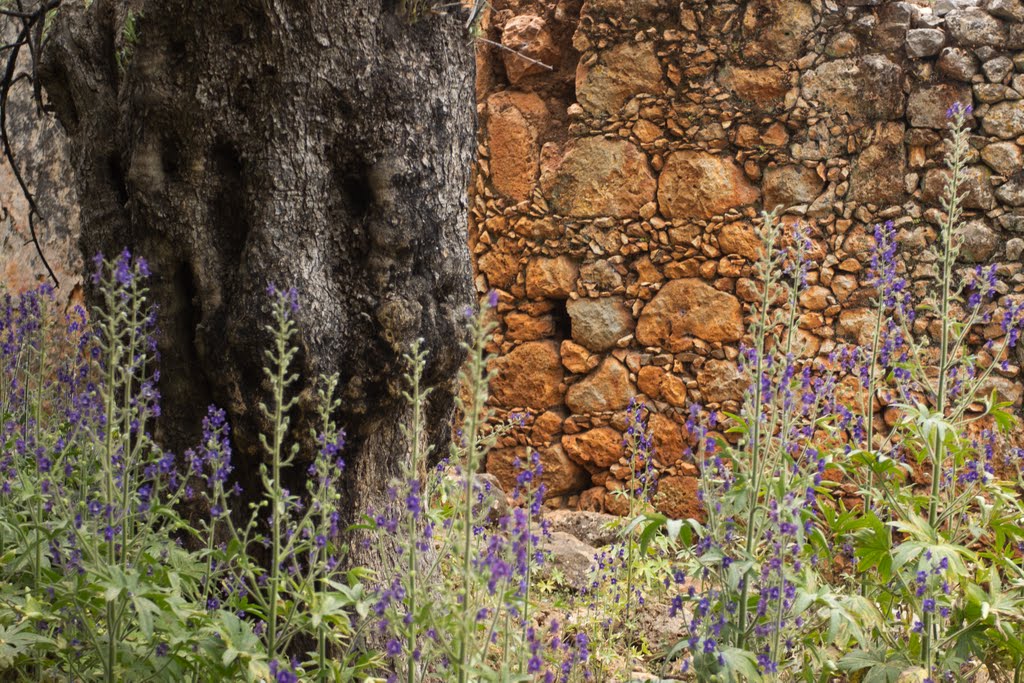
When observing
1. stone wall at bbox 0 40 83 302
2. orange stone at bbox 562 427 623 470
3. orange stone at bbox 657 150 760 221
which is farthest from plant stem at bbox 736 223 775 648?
stone wall at bbox 0 40 83 302

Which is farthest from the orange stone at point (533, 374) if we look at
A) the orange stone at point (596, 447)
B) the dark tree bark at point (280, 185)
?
the dark tree bark at point (280, 185)

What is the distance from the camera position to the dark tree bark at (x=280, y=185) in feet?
9.58

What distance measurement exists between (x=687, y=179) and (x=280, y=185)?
138 inches

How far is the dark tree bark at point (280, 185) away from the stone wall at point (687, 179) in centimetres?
300

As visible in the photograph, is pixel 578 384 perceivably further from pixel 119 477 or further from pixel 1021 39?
pixel 119 477

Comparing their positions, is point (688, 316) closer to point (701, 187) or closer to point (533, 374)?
point (701, 187)

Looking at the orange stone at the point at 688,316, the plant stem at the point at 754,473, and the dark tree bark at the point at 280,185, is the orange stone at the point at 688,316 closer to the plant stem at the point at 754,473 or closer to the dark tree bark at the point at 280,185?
the dark tree bark at the point at 280,185

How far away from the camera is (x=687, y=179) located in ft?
19.4

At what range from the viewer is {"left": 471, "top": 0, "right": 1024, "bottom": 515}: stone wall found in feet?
18.0

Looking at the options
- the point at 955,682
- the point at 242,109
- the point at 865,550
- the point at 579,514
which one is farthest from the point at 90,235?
the point at 579,514

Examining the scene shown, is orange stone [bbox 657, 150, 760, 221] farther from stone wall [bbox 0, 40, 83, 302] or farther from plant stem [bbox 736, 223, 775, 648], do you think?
stone wall [bbox 0, 40, 83, 302]

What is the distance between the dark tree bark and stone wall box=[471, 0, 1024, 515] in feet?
9.84

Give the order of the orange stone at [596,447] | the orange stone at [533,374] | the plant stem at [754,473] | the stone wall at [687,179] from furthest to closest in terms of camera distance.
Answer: the orange stone at [533,374]
the orange stone at [596,447]
the stone wall at [687,179]
the plant stem at [754,473]

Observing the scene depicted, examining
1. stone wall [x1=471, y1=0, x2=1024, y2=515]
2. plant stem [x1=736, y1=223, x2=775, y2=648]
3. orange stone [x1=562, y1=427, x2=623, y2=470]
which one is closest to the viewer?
plant stem [x1=736, y1=223, x2=775, y2=648]
